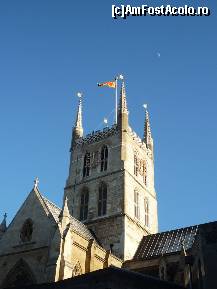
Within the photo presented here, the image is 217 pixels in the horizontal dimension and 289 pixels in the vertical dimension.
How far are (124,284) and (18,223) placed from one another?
15.5 m

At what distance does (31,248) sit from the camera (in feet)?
118

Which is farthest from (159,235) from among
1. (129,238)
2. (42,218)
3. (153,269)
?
(42,218)

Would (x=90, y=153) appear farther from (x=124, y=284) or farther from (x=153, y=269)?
(x=124, y=284)

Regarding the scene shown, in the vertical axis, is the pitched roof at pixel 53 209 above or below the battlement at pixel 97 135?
below

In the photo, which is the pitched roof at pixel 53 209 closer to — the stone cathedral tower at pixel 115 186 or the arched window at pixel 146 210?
the stone cathedral tower at pixel 115 186

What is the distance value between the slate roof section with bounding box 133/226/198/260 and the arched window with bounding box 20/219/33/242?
11.6 metres

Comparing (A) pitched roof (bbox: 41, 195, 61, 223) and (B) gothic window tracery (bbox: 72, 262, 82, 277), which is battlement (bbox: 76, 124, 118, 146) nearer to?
(A) pitched roof (bbox: 41, 195, 61, 223)

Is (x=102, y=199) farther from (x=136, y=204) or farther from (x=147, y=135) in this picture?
(x=147, y=135)

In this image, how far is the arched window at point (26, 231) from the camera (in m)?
37.5

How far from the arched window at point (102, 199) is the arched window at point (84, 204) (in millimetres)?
1763


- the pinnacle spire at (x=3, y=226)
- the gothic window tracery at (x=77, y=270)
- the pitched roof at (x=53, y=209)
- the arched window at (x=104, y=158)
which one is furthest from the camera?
the arched window at (x=104, y=158)

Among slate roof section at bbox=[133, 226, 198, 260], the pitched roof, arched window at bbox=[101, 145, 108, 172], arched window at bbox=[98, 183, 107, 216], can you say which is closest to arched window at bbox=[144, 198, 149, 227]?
slate roof section at bbox=[133, 226, 198, 260]

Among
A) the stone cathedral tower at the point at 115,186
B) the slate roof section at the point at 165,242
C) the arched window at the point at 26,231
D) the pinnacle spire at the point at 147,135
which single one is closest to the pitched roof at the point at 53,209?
the arched window at the point at 26,231

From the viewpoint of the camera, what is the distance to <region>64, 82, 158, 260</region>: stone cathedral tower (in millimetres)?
45688
